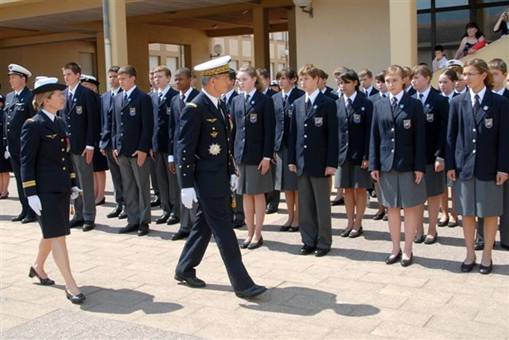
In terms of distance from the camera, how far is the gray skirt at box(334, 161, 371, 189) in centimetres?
729

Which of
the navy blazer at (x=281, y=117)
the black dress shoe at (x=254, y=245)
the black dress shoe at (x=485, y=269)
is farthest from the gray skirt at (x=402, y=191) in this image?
the navy blazer at (x=281, y=117)

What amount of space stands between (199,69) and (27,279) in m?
2.67

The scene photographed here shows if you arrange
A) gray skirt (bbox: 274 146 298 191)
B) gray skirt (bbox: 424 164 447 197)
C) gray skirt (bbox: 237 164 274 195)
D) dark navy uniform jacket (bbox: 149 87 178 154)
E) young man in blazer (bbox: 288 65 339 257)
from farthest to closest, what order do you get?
dark navy uniform jacket (bbox: 149 87 178 154), gray skirt (bbox: 274 146 298 191), gray skirt (bbox: 424 164 447 197), gray skirt (bbox: 237 164 274 195), young man in blazer (bbox: 288 65 339 257)

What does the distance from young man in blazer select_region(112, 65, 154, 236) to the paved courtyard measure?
30.8 inches

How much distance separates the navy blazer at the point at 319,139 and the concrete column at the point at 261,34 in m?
12.4

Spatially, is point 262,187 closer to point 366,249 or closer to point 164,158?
point 366,249

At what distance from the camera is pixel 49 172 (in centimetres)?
531

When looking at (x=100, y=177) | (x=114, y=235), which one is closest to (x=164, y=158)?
(x=114, y=235)

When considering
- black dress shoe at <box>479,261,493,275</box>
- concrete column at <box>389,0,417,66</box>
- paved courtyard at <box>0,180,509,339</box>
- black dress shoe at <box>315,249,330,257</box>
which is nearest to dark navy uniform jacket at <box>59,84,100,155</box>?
paved courtyard at <box>0,180,509,339</box>

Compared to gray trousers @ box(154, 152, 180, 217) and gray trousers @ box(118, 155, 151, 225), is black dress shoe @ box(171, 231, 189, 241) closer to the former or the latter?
gray trousers @ box(118, 155, 151, 225)

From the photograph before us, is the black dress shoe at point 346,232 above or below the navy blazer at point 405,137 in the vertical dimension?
below

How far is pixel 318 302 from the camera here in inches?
202

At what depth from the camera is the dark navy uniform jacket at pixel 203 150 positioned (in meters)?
5.25

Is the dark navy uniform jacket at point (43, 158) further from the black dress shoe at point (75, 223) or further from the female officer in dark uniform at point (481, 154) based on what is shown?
the female officer in dark uniform at point (481, 154)
